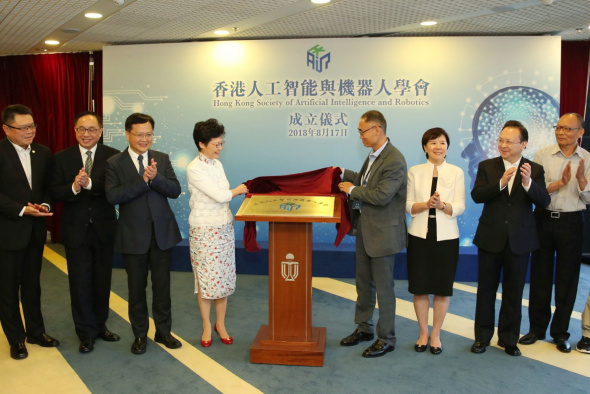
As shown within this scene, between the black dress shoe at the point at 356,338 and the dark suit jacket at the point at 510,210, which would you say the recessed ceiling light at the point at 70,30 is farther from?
the dark suit jacket at the point at 510,210

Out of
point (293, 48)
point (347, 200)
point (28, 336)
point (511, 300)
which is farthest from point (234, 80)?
point (511, 300)

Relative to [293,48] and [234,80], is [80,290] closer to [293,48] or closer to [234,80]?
[234,80]

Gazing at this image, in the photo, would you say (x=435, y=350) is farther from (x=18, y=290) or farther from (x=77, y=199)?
(x=18, y=290)

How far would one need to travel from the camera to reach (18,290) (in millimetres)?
3729

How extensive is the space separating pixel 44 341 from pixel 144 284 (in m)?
0.86

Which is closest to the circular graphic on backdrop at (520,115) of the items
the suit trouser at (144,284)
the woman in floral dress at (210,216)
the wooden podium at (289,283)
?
the wooden podium at (289,283)

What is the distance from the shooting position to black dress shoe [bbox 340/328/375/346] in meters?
3.91

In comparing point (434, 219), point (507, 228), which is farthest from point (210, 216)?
point (507, 228)

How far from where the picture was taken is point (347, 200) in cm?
388

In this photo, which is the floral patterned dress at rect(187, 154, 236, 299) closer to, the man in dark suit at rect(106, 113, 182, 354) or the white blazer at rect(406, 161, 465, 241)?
the man in dark suit at rect(106, 113, 182, 354)

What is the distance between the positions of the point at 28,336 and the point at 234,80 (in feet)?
11.7

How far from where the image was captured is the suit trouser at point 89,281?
3.78 metres

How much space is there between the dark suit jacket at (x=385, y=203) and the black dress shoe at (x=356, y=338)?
26.7 inches

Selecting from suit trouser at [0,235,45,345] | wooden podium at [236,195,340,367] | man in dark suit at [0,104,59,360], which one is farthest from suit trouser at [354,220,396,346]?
suit trouser at [0,235,45,345]
